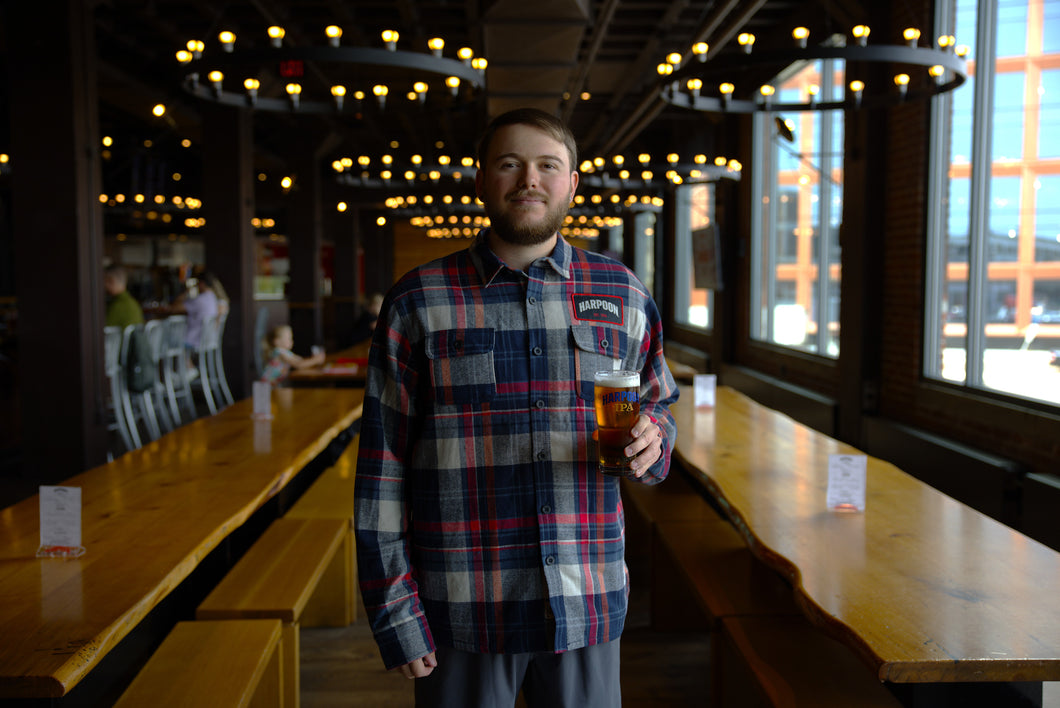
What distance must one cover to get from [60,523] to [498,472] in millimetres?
1223

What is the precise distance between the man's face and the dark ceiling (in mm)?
3078

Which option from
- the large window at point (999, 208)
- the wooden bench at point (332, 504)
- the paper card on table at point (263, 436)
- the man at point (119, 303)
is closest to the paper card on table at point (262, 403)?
the paper card on table at point (263, 436)

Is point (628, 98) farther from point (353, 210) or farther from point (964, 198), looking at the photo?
point (353, 210)

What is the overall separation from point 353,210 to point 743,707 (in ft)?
53.4

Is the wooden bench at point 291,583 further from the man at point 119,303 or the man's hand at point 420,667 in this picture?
the man at point 119,303

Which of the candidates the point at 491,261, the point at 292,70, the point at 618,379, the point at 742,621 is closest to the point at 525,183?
the point at 491,261

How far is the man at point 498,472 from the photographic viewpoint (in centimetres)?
144

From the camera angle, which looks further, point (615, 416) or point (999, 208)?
point (999, 208)

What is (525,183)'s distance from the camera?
4.74ft

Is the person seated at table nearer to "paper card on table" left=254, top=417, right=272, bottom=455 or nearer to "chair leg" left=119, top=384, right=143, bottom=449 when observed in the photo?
"chair leg" left=119, top=384, right=143, bottom=449

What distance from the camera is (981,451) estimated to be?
17.1ft

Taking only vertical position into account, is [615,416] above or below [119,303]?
below

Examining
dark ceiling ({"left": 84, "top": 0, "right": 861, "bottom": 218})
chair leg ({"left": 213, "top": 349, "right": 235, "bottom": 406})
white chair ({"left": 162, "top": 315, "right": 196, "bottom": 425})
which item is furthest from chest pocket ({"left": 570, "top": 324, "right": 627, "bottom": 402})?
chair leg ({"left": 213, "top": 349, "right": 235, "bottom": 406})

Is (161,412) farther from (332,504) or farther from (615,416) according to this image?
(615,416)
